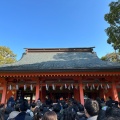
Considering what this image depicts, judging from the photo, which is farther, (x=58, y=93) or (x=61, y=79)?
(x=58, y=93)

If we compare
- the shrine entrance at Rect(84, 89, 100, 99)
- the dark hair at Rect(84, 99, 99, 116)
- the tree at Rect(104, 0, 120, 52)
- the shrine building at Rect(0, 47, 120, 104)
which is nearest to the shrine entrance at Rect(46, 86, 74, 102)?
the shrine building at Rect(0, 47, 120, 104)

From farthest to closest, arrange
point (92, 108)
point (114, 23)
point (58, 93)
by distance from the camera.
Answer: point (58, 93)
point (114, 23)
point (92, 108)

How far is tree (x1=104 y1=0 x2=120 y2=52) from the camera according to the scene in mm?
11383

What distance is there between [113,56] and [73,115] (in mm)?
32994

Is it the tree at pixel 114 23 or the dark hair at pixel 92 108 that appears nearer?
the dark hair at pixel 92 108

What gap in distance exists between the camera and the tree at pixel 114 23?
37.3 ft

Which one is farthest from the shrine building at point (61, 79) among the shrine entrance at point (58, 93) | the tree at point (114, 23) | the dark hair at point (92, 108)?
the dark hair at point (92, 108)

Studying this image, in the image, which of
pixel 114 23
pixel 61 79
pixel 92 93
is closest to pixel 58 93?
pixel 61 79

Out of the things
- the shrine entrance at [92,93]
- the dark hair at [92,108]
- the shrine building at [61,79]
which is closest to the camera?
the dark hair at [92,108]

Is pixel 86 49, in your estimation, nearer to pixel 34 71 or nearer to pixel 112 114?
pixel 34 71

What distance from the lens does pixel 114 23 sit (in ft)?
38.9

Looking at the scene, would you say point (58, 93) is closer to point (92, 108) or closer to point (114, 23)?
point (114, 23)

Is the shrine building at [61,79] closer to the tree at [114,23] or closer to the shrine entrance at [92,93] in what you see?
the shrine entrance at [92,93]

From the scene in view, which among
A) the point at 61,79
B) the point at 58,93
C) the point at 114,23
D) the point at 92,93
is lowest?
the point at 92,93
